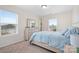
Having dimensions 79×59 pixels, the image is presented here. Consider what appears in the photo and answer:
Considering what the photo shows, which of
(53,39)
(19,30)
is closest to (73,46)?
(53,39)

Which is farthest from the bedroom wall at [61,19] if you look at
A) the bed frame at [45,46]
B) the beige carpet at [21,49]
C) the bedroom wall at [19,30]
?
the beige carpet at [21,49]

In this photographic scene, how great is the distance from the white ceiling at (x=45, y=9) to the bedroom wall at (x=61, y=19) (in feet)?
0.25

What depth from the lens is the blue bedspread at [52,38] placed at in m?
1.42

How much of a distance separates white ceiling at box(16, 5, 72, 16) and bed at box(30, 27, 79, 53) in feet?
1.29

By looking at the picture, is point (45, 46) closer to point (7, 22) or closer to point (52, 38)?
point (52, 38)

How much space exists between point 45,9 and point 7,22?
0.81m

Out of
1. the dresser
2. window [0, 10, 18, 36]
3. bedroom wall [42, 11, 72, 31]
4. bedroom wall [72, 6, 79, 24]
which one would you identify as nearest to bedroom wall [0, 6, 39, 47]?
window [0, 10, 18, 36]

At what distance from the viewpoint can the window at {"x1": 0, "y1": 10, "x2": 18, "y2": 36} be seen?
1.43 meters

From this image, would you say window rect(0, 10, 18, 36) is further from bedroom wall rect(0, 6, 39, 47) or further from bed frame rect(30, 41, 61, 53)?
bed frame rect(30, 41, 61, 53)

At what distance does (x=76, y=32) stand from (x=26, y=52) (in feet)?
3.28

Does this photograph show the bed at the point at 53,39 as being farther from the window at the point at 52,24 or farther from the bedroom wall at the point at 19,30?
the bedroom wall at the point at 19,30

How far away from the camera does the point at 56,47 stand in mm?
1493
